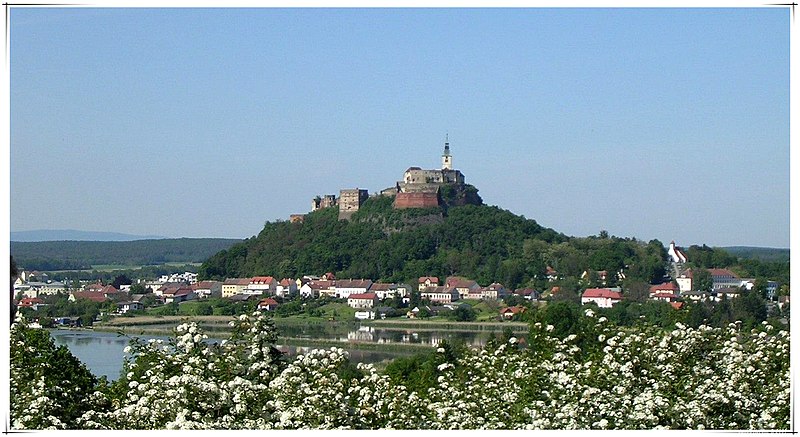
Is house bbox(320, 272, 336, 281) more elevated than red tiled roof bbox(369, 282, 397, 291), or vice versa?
house bbox(320, 272, 336, 281)

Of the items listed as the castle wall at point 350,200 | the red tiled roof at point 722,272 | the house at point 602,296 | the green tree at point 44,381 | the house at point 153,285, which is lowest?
the house at point 602,296

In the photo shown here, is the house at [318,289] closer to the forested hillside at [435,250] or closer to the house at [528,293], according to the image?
the forested hillside at [435,250]

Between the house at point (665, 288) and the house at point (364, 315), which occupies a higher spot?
the house at point (665, 288)

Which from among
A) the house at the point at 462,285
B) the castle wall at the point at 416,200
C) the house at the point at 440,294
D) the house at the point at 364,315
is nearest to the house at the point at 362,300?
the house at the point at 364,315

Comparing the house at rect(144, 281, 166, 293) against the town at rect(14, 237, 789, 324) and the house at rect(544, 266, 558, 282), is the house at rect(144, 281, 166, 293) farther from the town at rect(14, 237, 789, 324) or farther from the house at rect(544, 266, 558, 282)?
the house at rect(544, 266, 558, 282)

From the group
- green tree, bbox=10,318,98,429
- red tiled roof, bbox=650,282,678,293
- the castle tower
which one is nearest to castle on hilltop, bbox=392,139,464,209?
the castle tower

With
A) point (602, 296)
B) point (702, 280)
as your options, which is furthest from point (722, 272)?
point (602, 296)

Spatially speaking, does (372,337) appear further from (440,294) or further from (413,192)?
(413,192)
